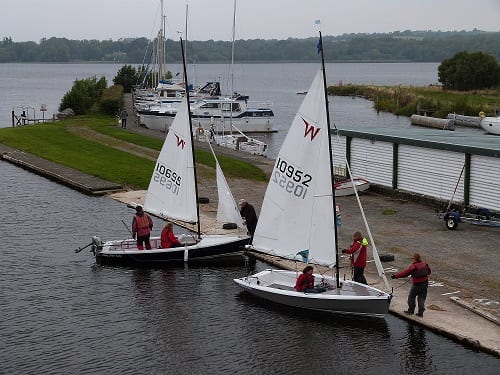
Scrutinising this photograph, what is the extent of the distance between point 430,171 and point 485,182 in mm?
4225

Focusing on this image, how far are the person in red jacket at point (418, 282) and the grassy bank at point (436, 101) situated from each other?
311 feet

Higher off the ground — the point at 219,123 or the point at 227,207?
the point at 227,207

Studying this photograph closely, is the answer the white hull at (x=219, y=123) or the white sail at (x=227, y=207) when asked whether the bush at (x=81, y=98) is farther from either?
the white sail at (x=227, y=207)

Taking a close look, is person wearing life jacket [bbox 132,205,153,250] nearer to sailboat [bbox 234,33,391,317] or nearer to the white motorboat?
sailboat [bbox 234,33,391,317]

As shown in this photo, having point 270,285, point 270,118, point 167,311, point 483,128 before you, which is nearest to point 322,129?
point 270,285

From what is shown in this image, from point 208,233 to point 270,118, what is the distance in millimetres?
60828

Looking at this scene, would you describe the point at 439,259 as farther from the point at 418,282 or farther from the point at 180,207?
the point at 180,207

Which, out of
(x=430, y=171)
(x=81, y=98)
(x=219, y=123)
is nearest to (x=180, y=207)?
(x=430, y=171)

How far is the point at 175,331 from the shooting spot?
25062 mm

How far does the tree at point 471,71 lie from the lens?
139 meters

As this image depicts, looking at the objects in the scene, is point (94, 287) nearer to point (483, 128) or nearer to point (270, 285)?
point (270, 285)

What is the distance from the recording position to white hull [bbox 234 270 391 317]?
25.2m

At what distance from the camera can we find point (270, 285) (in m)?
28.2

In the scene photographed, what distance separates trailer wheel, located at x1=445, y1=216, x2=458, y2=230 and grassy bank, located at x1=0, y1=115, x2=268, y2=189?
17612 mm
